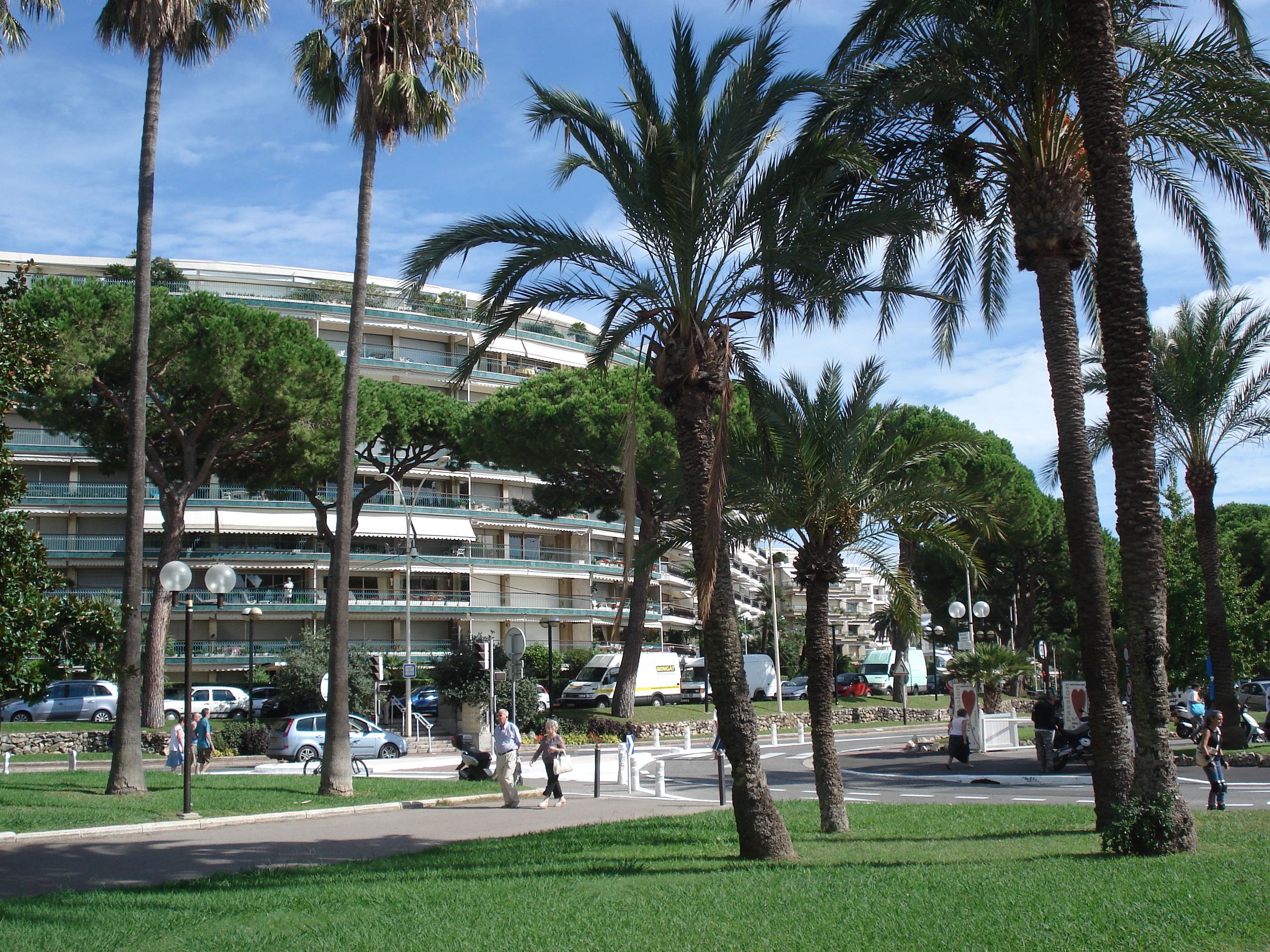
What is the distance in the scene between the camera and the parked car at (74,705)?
32.8 m

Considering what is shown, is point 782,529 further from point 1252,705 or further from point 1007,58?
point 1252,705

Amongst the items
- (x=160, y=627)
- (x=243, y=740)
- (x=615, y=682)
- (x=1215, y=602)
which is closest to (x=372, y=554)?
(x=615, y=682)

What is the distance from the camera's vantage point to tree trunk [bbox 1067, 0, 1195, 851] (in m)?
8.59

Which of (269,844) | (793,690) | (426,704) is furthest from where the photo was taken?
(793,690)

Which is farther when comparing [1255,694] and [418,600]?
[418,600]

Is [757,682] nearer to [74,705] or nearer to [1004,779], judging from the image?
[74,705]

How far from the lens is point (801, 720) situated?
124ft

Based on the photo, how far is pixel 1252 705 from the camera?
40.2m

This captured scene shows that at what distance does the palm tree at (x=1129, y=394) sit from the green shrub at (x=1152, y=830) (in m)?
0.03

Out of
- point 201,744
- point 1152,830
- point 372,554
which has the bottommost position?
point 201,744

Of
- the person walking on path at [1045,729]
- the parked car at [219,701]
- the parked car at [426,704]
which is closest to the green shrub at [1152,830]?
the person walking on path at [1045,729]

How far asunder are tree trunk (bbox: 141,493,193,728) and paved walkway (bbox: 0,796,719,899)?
1670cm

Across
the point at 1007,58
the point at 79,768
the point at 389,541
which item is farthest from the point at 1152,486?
the point at 389,541

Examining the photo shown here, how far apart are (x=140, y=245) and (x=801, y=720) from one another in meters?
28.2
